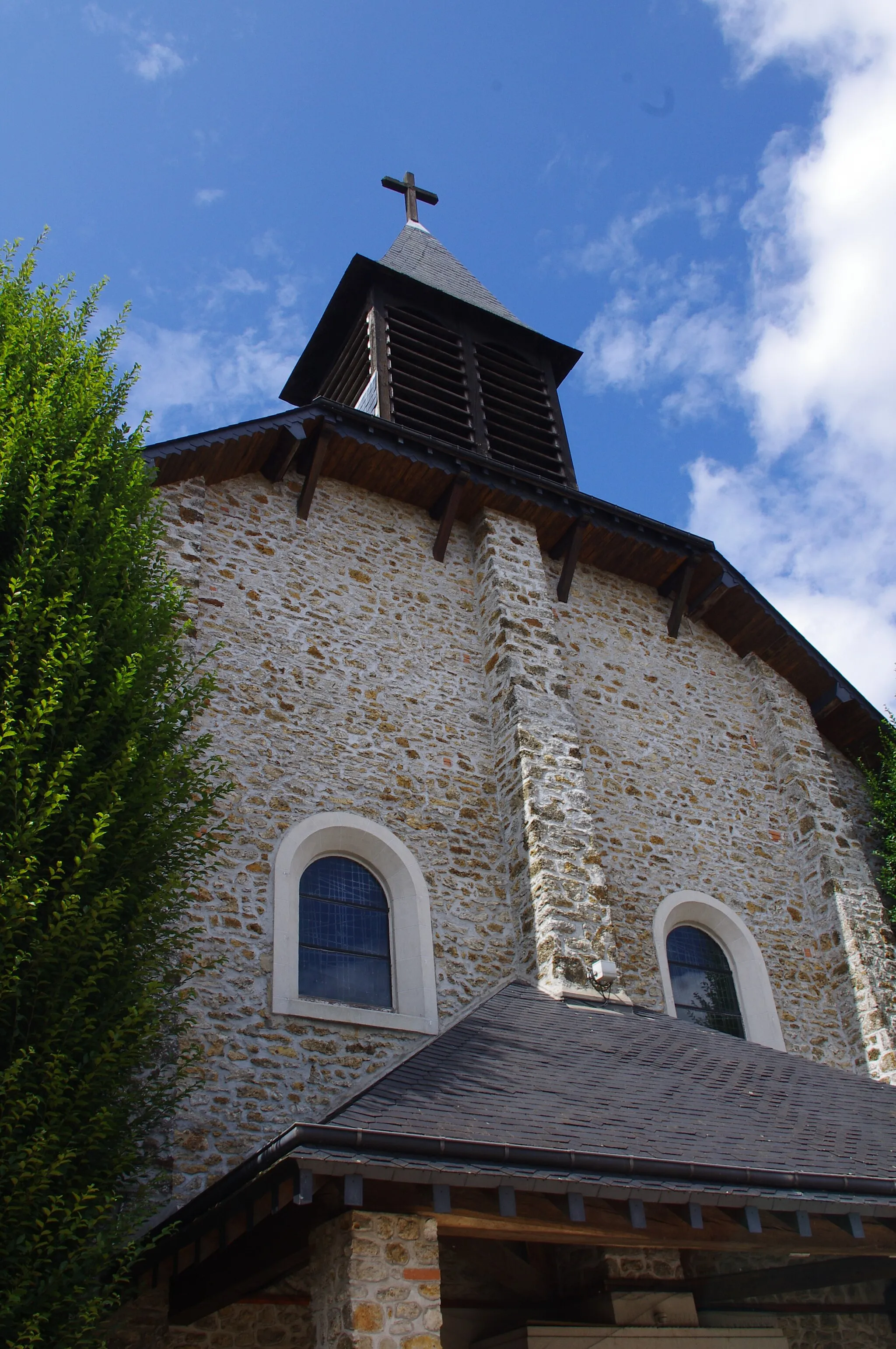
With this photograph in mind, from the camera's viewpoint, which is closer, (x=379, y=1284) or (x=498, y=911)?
(x=379, y=1284)

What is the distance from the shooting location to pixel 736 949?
9.49 m

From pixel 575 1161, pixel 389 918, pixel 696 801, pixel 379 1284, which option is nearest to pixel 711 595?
pixel 696 801

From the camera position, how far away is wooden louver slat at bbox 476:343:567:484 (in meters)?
12.2

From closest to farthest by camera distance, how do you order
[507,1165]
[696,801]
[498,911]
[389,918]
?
1. [507,1165]
2. [389,918]
3. [498,911]
4. [696,801]

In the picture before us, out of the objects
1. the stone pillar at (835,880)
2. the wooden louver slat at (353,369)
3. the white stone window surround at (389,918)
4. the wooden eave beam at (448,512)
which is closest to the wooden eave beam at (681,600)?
the stone pillar at (835,880)

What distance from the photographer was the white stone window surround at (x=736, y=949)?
9.01 m

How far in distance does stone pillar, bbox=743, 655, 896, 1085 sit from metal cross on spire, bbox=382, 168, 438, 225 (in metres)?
8.99

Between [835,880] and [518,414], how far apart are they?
633 centimetres

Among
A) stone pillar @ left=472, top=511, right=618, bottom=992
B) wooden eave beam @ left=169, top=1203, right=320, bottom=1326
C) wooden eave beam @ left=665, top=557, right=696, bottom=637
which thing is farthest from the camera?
wooden eave beam @ left=665, top=557, right=696, bottom=637

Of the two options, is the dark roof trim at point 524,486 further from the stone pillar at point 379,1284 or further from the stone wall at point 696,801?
the stone pillar at point 379,1284

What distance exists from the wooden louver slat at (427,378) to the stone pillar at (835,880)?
4169 millimetres

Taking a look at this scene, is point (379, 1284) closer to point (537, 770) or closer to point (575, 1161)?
point (575, 1161)

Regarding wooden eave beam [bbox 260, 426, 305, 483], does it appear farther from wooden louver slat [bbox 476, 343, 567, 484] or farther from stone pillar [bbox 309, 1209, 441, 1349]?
stone pillar [bbox 309, 1209, 441, 1349]

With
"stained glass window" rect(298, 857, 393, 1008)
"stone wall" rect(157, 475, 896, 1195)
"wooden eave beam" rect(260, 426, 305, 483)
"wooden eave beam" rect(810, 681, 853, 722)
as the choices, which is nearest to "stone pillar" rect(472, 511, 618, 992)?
"stone wall" rect(157, 475, 896, 1195)
